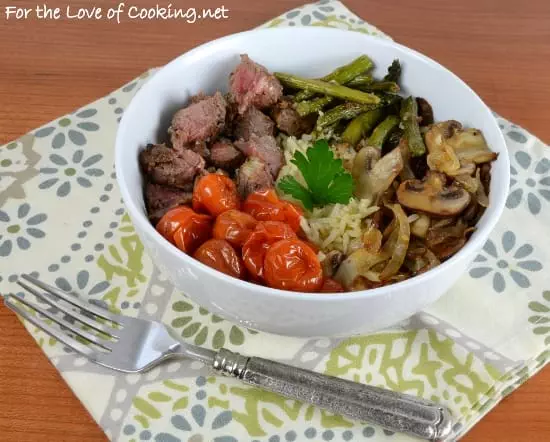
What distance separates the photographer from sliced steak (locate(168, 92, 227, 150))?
7.36ft

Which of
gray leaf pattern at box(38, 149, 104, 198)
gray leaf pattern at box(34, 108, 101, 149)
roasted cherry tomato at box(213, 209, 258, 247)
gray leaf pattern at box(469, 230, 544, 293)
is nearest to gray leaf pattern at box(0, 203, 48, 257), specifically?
gray leaf pattern at box(38, 149, 104, 198)

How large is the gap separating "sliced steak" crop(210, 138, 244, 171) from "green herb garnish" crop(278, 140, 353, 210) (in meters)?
0.22

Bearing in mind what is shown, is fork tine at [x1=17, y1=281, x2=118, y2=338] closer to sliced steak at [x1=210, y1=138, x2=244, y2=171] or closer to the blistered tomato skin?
the blistered tomato skin

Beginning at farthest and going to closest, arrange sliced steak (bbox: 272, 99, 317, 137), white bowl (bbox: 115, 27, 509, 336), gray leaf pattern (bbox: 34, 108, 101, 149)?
gray leaf pattern (bbox: 34, 108, 101, 149) < sliced steak (bbox: 272, 99, 317, 137) < white bowl (bbox: 115, 27, 509, 336)

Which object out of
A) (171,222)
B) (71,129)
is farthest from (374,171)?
(71,129)

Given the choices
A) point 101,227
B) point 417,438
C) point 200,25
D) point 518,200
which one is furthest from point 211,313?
point 200,25

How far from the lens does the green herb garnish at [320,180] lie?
6.82ft

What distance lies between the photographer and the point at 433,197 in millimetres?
2064

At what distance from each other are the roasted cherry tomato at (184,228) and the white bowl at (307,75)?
0.28 feet

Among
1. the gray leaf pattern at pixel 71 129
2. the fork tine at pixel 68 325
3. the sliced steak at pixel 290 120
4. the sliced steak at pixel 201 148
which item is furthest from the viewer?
the gray leaf pattern at pixel 71 129

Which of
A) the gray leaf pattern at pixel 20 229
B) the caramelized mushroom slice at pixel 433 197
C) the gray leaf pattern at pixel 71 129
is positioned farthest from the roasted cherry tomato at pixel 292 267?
the gray leaf pattern at pixel 71 129

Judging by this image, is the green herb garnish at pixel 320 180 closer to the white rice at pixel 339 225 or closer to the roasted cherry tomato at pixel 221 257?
the white rice at pixel 339 225

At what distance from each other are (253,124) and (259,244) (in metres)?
0.59

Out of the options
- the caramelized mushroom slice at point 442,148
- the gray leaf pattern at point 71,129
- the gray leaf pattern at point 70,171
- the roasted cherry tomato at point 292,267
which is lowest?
the gray leaf pattern at point 70,171
